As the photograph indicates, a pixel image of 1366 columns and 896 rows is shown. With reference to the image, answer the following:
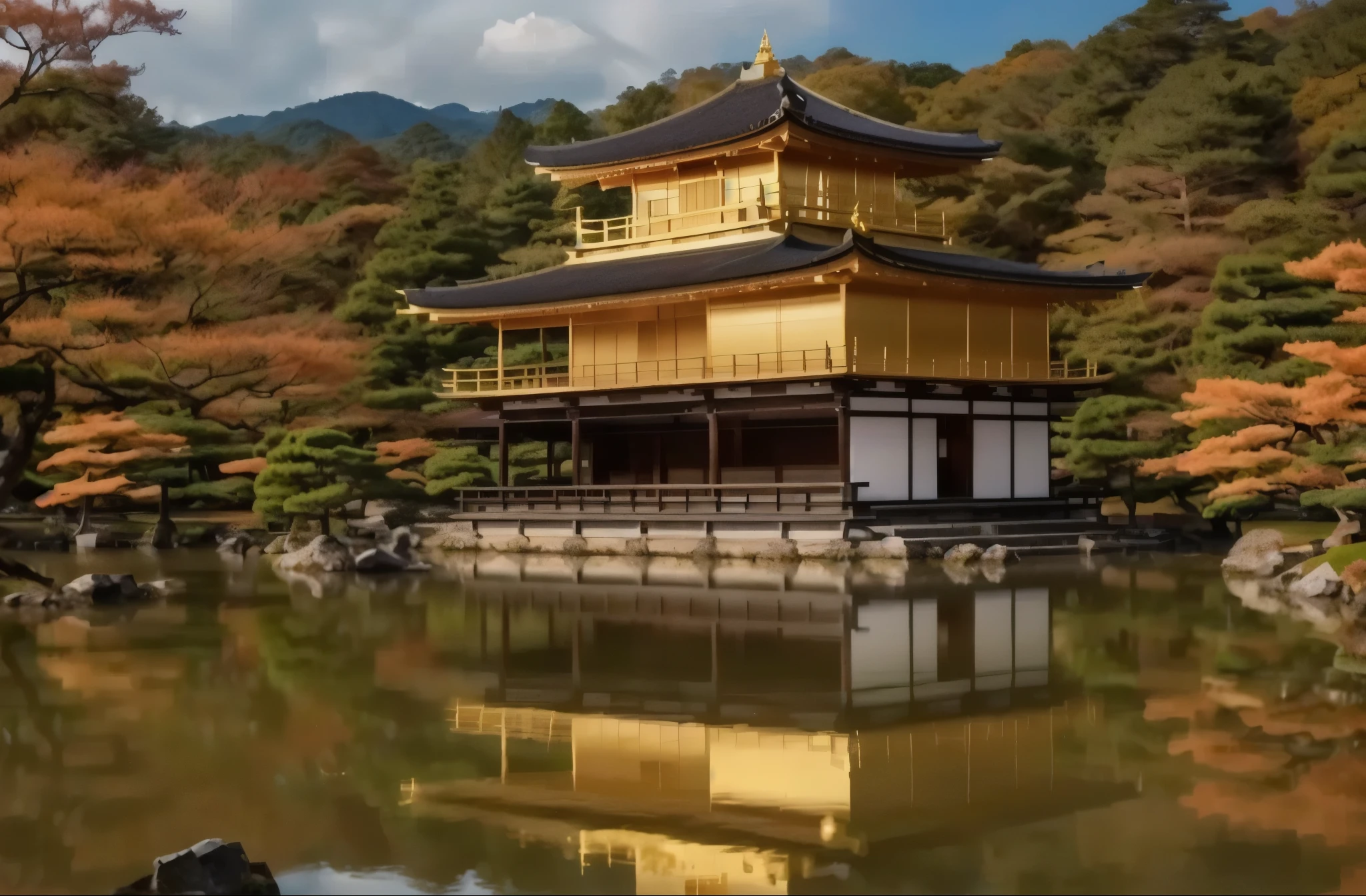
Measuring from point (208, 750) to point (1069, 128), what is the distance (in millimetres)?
47443

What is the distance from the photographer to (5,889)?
693cm

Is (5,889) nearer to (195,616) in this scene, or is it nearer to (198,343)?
(195,616)

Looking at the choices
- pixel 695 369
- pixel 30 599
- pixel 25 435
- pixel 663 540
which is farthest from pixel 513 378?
pixel 25 435

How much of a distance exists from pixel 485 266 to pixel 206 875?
42821 millimetres

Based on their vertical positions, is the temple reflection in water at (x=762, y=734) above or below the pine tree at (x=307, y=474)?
below

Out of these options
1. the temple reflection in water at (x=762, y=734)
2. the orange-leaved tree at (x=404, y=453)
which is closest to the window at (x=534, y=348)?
the orange-leaved tree at (x=404, y=453)

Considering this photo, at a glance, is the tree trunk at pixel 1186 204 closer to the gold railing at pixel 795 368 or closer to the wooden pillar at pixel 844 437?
the gold railing at pixel 795 368

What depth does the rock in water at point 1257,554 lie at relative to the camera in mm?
22062

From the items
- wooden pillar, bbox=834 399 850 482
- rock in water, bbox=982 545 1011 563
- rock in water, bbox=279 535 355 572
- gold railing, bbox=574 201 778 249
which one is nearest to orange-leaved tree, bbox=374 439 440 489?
gold railing, bbox=574 201 778 249

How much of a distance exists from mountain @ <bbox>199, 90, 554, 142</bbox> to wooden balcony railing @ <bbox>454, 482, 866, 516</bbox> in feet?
448

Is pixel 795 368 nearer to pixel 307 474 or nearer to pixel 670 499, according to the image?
pixel 670 499

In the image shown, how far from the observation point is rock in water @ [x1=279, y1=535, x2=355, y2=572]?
1006 inches

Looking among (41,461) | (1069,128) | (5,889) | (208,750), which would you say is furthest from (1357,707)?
(1069,128)

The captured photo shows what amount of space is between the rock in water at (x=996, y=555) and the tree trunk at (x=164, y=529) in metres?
19.6
